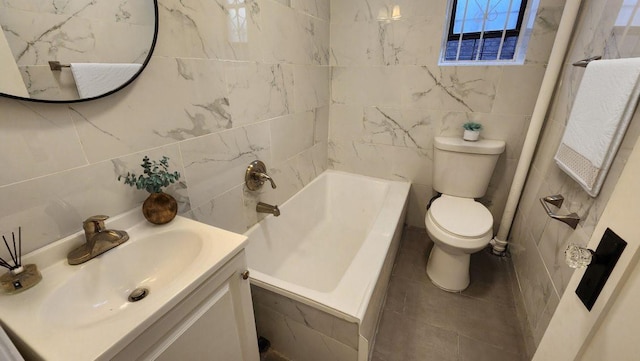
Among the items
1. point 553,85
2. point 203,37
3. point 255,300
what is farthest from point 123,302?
point 553,85

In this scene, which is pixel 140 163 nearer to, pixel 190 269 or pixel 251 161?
pixel 190 269

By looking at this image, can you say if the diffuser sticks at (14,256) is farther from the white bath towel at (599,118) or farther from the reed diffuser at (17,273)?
the white bath towel at (599,118)

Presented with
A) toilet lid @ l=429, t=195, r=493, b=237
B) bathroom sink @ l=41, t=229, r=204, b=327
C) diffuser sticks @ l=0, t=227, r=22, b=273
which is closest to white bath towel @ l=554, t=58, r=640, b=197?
toilet lid @ l=429, t=195, r=493, b=237

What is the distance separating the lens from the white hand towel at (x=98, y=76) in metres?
0.76

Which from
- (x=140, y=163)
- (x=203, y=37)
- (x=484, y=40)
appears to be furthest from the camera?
(x=484, y=40)

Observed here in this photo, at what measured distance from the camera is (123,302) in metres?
0.79

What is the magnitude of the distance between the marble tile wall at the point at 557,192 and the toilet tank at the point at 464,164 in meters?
0.25

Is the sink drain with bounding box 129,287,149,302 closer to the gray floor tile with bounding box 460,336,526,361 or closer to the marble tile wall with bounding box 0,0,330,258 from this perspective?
Result: the marble tile wall with bounding box 0,0,330,258

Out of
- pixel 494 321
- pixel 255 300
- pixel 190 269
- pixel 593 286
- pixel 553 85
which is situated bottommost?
pixel 494 321

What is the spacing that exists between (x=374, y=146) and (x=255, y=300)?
1486mm

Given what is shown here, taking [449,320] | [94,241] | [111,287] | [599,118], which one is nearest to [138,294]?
[111,287]

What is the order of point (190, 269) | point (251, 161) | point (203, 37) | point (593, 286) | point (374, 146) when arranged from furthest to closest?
1. point (374, 146)
2. point (251, 161)
3. point (203, 37)
4. point (190, 269)
5. point (593, 286)

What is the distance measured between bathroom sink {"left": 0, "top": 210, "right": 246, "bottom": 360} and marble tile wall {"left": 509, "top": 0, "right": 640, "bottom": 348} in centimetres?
127

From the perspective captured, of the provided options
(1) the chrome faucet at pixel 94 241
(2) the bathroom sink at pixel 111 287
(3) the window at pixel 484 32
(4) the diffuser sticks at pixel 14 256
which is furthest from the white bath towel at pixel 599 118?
(4) the diffuser sticks at pixel 14 256
